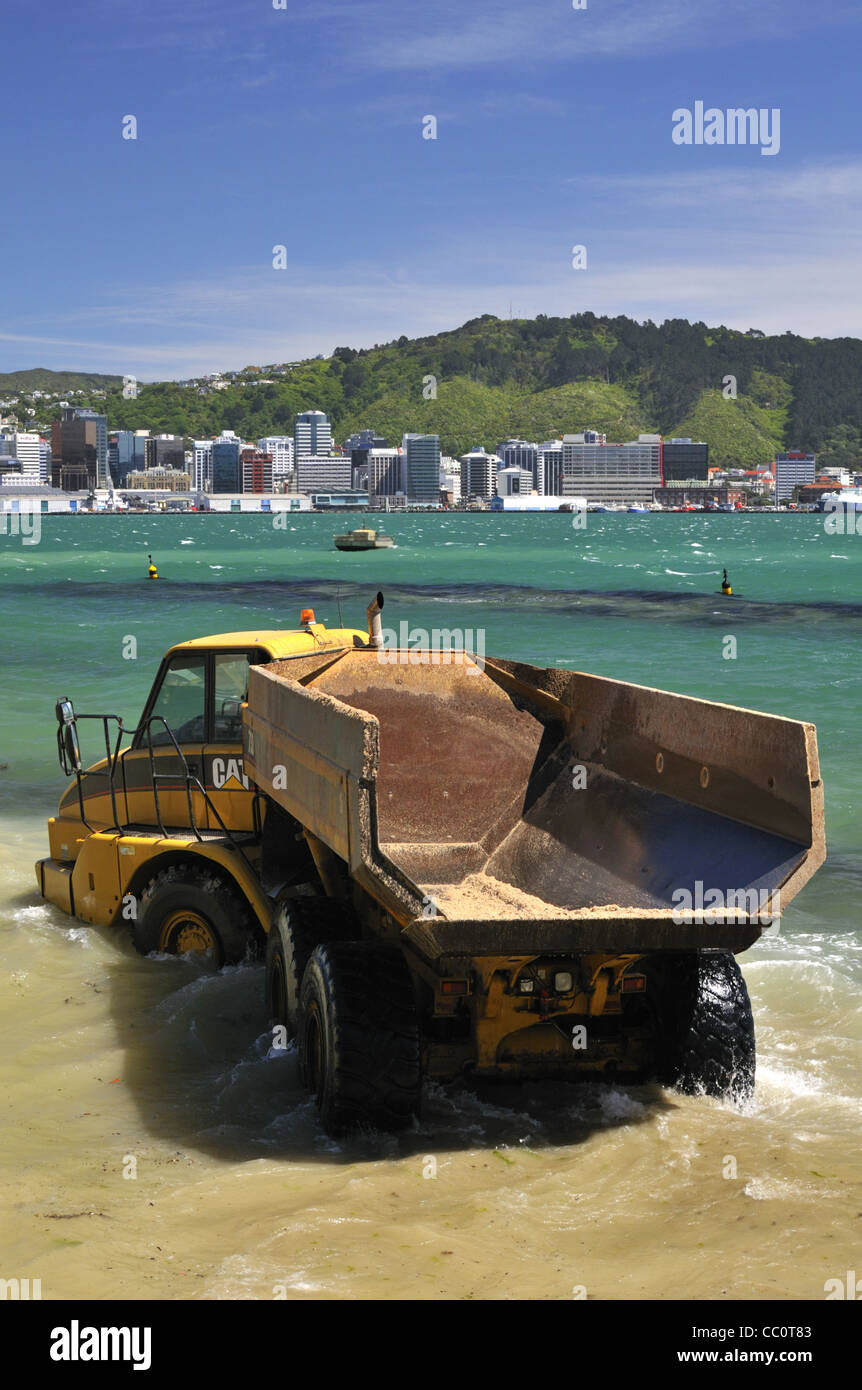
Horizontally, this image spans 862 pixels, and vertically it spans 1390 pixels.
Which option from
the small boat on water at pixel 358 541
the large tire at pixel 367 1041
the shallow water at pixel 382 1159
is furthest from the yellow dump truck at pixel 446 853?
the small boat on water at pixel 358 541

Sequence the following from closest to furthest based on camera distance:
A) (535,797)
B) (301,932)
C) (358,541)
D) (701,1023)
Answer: (701,1023) → (301,932) → (535,797) → (358,541)

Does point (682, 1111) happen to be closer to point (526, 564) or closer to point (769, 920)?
point (769, 920)

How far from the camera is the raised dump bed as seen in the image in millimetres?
5863

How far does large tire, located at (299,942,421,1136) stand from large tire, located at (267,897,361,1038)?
0.61 meters

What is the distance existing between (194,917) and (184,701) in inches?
62.4

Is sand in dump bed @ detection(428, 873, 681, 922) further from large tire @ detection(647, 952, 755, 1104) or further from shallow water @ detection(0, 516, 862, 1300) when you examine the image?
shallow water @ detection(0, 516, 862, 1300)

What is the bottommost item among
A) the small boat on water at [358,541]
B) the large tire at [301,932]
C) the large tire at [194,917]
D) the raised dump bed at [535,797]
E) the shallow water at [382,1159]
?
→ the shallow water at [382,1159]

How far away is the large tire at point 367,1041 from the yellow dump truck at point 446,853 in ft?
0.04

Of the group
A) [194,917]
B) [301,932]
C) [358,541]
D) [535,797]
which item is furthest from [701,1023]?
[358,541]

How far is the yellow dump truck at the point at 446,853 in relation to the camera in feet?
19.8

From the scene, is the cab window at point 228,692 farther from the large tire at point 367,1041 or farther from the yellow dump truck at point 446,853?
the large tire at point 367,1041

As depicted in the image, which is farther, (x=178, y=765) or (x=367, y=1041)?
(x=178, y=765)

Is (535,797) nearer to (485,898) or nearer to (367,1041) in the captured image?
(485,898)

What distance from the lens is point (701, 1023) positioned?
677cm
